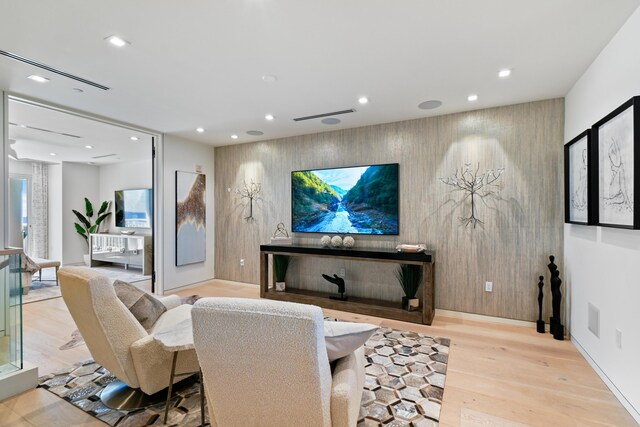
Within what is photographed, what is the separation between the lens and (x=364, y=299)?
13.9 feet

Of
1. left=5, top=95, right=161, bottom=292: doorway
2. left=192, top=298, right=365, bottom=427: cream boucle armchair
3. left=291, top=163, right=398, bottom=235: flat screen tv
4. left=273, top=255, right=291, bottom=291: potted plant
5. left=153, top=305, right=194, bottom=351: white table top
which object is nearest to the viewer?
left=192, top=298, right=365, bottom=427: cream boucle armchair

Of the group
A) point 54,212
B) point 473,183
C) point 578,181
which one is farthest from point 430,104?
point 54,212

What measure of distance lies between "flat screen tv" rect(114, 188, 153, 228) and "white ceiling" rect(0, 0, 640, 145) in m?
3.77

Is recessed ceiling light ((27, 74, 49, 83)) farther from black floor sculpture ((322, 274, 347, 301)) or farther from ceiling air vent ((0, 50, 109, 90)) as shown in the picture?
black floor sculpture ((322, 274, 347, 301))

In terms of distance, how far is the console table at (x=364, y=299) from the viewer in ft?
11.8

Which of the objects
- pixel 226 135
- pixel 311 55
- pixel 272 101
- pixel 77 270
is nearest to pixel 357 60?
pixel 311 55

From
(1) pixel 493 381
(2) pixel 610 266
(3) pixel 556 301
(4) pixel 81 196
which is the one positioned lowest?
(1) pixel 493 381

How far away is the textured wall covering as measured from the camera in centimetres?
345

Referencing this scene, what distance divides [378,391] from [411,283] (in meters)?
1.76

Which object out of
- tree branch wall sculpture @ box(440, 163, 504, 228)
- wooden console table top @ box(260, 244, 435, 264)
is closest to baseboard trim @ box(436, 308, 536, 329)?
wooden console table top @ box(260, 244, 435, 264)

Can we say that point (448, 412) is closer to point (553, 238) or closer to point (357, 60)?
point (553, 238)

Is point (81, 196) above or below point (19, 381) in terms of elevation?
above

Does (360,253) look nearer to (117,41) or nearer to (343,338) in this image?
(343,338)

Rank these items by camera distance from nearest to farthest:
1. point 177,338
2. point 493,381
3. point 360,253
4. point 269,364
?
point 269,364 → point 177,338 → point 493,381 → point 360,253
